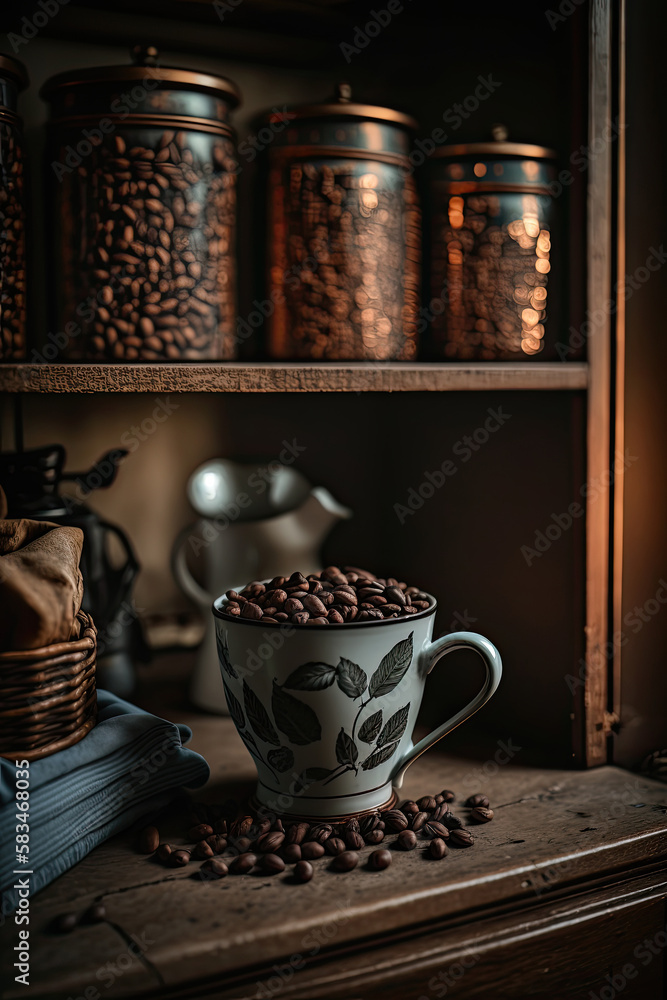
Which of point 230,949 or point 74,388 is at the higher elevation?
point 74,388

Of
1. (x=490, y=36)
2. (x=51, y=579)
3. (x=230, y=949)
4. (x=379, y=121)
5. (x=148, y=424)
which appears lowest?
(x=230, y=949)

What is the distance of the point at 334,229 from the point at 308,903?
557 mm

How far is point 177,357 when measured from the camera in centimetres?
74

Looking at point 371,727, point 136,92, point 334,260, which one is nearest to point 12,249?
point 136,92

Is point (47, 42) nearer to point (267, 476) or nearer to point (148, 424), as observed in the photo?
point (148, 424)

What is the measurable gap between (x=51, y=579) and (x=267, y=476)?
415 mm

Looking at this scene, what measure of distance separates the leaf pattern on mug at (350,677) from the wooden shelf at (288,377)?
0.23 meters

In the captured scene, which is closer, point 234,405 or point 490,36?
point 490,36

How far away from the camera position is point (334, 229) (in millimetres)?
792

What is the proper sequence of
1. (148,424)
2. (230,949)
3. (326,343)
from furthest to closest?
→ 1. (148,424)
2. (326,343)
3. (230,949)

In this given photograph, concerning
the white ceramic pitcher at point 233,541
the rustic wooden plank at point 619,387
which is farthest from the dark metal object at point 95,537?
the rustic wooden plank at point 619,387

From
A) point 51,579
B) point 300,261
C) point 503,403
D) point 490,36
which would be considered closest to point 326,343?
point 300,261

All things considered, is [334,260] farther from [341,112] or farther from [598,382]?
[598,382]

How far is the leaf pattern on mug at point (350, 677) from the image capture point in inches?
27.1
